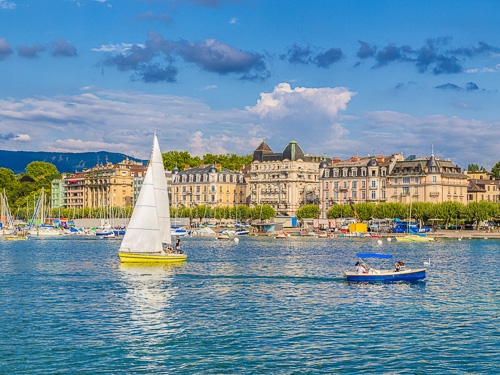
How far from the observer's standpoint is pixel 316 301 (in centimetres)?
4266

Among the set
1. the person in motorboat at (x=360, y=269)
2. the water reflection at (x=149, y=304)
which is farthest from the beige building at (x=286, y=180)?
the person in motorboat at (x=360, y=269)

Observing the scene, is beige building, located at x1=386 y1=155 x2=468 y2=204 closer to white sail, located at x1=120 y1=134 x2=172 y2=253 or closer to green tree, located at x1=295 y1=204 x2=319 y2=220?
green tree, located at x1=295 y1=204 x2=319 y2=220

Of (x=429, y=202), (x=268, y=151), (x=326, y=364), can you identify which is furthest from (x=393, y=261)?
(x=268, y=151)

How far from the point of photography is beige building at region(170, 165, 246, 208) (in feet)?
589

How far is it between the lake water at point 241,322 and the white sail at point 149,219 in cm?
207

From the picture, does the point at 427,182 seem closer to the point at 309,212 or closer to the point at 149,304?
the point at 309,212

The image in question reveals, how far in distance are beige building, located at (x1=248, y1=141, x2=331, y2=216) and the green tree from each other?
29.1 ft

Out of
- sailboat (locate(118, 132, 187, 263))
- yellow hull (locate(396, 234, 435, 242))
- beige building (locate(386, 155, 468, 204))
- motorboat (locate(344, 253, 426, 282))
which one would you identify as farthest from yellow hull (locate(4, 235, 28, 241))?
motorboat (locate(344, 253, 426, 282))

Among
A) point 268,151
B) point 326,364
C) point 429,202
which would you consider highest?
point 268,151

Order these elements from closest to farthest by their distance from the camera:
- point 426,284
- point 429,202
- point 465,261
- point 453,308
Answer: point 453,308 → point 426,284 → point 465,261 → point 429,202

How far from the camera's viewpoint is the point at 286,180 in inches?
6698

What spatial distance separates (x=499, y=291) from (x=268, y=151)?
134m

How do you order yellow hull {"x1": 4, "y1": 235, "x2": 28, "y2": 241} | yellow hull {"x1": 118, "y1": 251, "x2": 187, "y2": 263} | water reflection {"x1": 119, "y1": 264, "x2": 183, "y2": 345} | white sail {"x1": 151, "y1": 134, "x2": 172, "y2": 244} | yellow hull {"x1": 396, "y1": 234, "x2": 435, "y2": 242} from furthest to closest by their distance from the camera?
yellow hull {"x1": 4, "y1": 235, "x2": 28, "y2": 241}
yellow hull {"x1": 396, "y1": 234, "x2": 435, "y2": 242}
white sail {"x1": 151, "y1": 134, "x2": 172, "y2": 244}
yellow hull {"x1": 118, "y1": 251, "x2": 187, "y2": 263}
water reflection {"x1": 119, "y1": 264, "x2": 183, "y2": 345}

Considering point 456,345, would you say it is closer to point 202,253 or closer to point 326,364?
point 326,364
